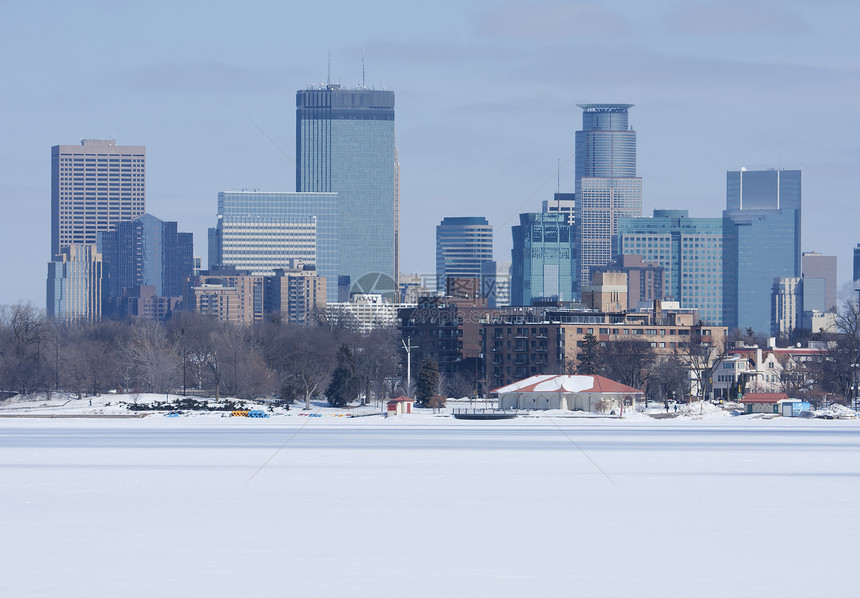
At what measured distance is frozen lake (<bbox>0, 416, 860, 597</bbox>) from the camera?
85.5ft

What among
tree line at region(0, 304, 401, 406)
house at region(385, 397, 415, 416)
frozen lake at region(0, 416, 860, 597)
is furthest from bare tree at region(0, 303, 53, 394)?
frozen lake at region(0, 416, 860, 597)

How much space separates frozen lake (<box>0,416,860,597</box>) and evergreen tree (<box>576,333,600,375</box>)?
84087mm

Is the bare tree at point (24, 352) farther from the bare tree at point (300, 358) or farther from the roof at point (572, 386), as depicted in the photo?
the roof at point (572, 386)

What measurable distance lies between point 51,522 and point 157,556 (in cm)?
594

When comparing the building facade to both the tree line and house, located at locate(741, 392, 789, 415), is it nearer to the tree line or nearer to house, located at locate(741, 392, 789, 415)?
the tree line

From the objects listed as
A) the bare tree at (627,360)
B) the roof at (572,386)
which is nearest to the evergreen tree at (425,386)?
the roof at (572,386)

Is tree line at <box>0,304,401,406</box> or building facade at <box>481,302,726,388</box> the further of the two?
building facade at <box>481,302,726,388</box>

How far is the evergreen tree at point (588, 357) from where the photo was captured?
148 metres

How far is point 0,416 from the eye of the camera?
111438mm

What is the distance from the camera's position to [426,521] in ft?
112

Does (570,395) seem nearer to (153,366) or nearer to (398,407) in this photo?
(398,407)

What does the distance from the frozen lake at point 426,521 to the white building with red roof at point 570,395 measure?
195ft

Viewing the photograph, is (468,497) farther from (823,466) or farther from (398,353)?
(398,353)

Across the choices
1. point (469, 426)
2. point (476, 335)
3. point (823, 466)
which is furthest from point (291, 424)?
point (476, 335)
